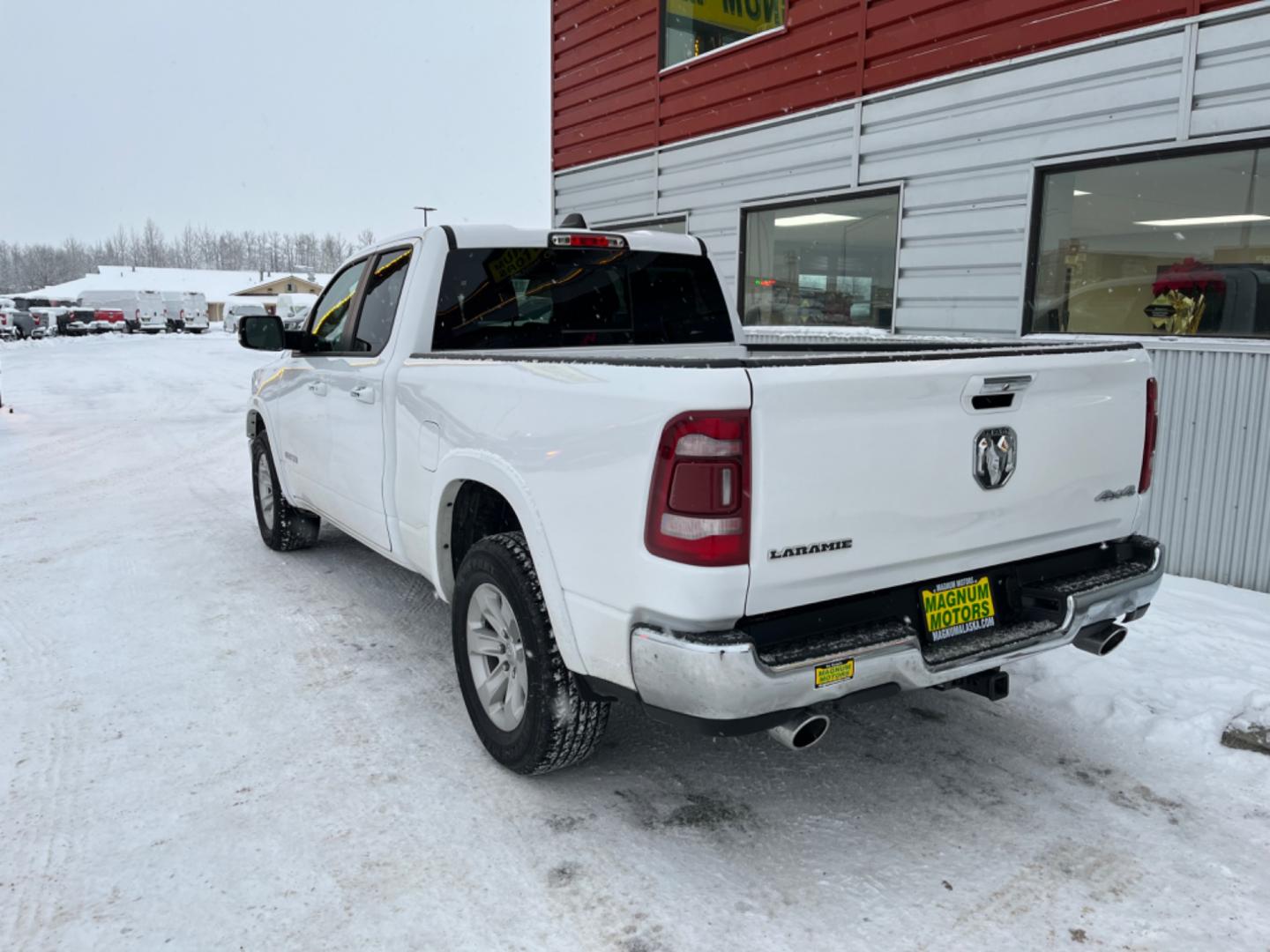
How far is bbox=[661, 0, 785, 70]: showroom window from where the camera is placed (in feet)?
28.4

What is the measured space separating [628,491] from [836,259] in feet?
20.3

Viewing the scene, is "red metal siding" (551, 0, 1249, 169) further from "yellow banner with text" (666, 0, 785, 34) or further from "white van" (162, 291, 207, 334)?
"white van" (162, 291, 207, 334)

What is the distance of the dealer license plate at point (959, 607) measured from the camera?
291 centimetres

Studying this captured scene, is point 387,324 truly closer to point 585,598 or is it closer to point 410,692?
point 410,692

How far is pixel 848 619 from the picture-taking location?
2.76m

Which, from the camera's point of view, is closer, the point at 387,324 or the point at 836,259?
the point at 387,324

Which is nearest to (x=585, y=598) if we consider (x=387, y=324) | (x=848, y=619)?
(x=848, y=619)

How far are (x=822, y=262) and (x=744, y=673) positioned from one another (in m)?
6.53

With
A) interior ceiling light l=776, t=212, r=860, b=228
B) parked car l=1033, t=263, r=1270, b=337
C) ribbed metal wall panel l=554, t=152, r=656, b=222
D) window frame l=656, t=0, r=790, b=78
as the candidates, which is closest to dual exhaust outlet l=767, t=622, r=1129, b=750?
parked car l=1033, t=263, r=1270, b=337

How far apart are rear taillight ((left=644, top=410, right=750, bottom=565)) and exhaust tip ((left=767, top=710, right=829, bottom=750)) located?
1.76 ft

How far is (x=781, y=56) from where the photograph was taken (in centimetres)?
838

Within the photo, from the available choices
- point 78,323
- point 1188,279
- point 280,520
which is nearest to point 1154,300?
point 1188,279

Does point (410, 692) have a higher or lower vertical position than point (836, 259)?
lower

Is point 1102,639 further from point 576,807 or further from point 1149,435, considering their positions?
point 576,807
